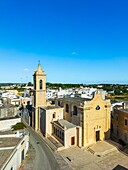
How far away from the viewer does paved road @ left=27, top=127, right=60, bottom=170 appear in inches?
844

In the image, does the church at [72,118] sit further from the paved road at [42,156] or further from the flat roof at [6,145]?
the flat roof at [6,145]

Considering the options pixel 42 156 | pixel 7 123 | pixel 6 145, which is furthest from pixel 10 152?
pixel 7 123

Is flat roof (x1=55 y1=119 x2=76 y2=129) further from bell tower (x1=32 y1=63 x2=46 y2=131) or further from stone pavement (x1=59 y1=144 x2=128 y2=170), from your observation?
bell tower (x1=32 y1=63 x2=46 y2=131)

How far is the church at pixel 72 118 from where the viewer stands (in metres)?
28.2

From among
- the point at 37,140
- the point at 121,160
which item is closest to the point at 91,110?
the point at 121,160

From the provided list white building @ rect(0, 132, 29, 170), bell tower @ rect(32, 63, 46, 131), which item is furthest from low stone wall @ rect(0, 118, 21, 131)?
white building @ rect(0, 132, 29, 170)

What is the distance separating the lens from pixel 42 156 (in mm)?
24516

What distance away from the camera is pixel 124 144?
2852cm

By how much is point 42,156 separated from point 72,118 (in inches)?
388

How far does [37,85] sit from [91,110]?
43.8ft

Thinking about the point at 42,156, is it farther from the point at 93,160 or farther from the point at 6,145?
the point at 93,160

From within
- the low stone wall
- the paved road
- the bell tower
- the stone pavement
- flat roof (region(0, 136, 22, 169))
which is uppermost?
the bell tower

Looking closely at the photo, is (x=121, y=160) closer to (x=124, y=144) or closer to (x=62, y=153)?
(x=124, y=144)

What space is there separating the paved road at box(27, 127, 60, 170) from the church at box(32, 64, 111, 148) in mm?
2644
